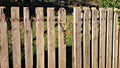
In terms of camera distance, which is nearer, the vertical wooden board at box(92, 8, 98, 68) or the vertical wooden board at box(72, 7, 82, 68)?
the vertical wooden board at box(72, 7, 82, 68)

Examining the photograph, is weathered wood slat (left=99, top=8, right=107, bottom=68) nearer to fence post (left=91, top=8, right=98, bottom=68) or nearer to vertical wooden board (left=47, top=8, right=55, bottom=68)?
fence post (left=91, top=8, right=98, bottom=68)

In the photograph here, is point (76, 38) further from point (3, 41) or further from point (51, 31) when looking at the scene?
point (3, 41)

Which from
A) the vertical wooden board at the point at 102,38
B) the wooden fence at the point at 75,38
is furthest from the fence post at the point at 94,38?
the vertical wooden board at the point at 102,38

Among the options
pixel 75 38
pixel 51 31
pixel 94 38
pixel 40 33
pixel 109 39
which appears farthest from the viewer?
pixel 109 39

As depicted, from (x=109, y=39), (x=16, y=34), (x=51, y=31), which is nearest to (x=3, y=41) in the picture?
(x=16, y=34)

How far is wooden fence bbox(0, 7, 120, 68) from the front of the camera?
13.9ft

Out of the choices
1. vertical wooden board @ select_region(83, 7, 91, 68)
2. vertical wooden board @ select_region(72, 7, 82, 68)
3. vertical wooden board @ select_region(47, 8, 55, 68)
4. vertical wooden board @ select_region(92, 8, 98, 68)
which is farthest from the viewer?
vertical wooden board @ select_region(92, 8, 98, 68)

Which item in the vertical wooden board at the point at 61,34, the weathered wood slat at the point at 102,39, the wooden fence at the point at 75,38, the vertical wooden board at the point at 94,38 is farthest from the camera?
the weathered wood slat at the point at 102,39

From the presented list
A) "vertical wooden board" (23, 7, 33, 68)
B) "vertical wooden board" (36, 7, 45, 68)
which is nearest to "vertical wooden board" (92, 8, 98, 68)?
"vertical wooden board" (36, 7, 45, 68)

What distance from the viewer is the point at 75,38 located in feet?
16.3

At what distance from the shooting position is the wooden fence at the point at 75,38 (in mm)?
4227

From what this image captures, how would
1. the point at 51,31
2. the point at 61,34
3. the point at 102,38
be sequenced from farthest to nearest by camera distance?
the point at 102,38 → the point at 61,34 → the point at 51,31

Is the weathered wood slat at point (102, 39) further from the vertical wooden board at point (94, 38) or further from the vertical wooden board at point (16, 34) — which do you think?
the vertical wooden board at point (16, 34)

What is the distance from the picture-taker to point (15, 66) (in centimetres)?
434
